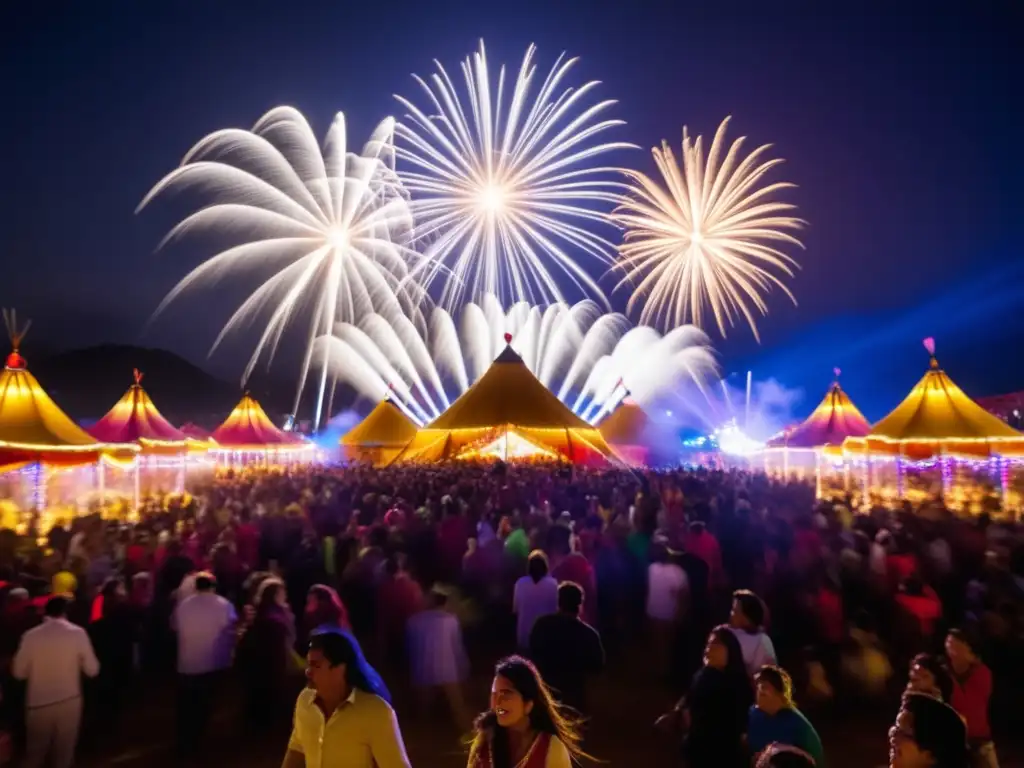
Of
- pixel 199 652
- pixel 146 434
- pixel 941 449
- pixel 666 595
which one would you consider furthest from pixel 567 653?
pixel 146 434

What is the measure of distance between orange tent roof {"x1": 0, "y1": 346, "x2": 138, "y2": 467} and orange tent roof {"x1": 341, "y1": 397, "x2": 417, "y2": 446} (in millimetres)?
19108

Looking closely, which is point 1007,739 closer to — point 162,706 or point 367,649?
point 367,649

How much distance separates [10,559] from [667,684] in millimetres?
6206

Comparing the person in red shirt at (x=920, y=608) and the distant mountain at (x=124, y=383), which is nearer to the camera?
the person in red shirt at (x=920, y=608)

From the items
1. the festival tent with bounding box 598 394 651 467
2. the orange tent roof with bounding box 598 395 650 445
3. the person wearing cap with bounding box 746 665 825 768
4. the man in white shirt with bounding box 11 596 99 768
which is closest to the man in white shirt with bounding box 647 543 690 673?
the person wearing cap with bounding box 746 665 825 768

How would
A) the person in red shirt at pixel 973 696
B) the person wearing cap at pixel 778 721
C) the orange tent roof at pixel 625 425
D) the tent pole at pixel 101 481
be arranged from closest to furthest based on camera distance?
the person wearing cap at pixel 778 721 → the person in red shirt at pixel 973 696 → the tent pole at pixel 101 481 → the orange tent roof at pixel 625 425

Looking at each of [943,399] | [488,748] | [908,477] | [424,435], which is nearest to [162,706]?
[488,748]

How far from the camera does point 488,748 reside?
9.39ft

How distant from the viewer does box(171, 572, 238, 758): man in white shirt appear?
594 centimetres

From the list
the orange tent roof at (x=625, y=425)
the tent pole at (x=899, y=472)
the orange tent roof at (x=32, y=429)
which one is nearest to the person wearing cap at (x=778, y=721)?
the orange tent roof at (x=32, y=429)

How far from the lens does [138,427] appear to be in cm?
2542

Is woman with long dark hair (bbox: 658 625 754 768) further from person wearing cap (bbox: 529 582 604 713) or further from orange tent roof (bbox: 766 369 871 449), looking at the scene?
orange tent roof (bbox: 766 369 871 449)

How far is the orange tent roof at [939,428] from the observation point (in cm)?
1981

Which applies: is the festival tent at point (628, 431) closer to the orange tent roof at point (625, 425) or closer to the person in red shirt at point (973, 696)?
the orange tent roof at point (625, 425)
